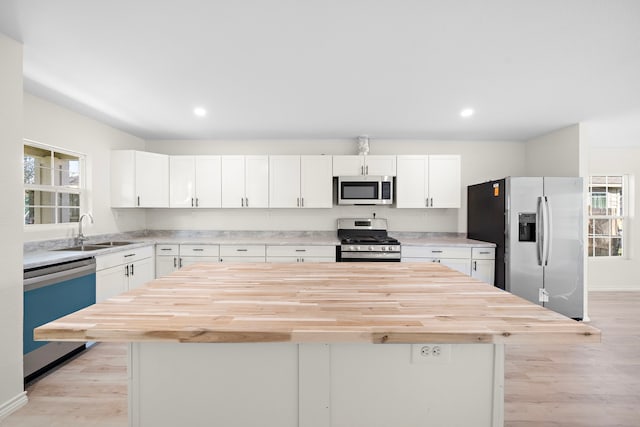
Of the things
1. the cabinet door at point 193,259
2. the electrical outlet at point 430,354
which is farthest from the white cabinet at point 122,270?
the electrical outlet at point 430,354

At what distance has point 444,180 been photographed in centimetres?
419

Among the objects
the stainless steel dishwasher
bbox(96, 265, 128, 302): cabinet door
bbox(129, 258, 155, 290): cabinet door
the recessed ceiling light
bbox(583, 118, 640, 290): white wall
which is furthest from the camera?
bbox(583, 118, 640, 290): white wall

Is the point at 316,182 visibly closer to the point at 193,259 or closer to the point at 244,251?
the point at 244,251

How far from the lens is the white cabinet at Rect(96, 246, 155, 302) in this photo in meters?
2.93

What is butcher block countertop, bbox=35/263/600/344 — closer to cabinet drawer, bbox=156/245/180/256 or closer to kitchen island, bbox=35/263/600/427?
kitchen island, bbox=35/263/600/427

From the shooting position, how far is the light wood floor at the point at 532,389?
1.87 meters

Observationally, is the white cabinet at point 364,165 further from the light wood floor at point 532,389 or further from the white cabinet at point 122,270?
the white cabinet at point 122,270

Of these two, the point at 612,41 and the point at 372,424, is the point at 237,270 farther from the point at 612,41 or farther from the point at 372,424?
the point at 612,41

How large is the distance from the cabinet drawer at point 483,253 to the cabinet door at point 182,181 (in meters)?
4.01

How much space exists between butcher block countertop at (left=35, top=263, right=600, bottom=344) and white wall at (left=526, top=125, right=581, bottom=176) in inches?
134

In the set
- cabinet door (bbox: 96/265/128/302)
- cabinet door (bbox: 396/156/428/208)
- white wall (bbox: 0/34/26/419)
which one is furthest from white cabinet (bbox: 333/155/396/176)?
white wall (bbox: 0/34/26/419)

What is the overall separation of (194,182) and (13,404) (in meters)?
2.92

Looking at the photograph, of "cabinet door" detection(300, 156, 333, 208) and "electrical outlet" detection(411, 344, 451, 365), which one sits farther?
"cabinet door" detection(300, 156, 333, 208)

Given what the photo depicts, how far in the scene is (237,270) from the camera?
184cm
